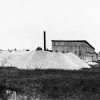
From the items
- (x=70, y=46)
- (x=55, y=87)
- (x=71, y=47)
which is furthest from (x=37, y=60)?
(x=71, y=47)

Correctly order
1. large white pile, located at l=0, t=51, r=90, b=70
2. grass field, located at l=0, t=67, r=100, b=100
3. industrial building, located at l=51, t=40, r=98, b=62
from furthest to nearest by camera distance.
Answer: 1. industrial building, located at l=51, t=40, r=98, b=62
2. large white pile, located at l=0, t=51, r=90, b=70
3. grass field, located at l=0, t=67, r=100, b=100

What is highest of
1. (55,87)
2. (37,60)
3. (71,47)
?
(71,47)

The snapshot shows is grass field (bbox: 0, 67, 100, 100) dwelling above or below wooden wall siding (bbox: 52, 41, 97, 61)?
below

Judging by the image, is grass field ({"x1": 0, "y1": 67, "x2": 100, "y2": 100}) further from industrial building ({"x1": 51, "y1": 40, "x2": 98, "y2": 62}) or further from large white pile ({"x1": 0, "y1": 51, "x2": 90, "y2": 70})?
industrial building ({"x1": 51, "y1": 40, "x2": 98, "y2": 62})

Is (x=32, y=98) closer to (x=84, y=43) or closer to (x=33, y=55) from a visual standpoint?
(x=33, y=55)

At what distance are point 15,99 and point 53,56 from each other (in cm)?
3051

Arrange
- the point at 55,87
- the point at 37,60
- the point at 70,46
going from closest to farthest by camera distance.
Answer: the point at 55,87, the point at 37,60, the point at 70,46

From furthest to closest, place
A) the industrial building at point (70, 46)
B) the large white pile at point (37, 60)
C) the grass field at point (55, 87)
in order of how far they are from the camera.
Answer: the industrial building at point (70, 46) < the large white pile at point (37, 60) < the grass field at point (55, 87)

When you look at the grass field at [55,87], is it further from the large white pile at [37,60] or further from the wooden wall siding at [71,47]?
the wooden wall siding at [71,47]

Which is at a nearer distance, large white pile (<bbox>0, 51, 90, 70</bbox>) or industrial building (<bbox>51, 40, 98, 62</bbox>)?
large white pile (<bbox>0, 51, 90, 70</bbox>)

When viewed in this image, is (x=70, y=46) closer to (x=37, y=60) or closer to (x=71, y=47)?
(x=71, y=47)

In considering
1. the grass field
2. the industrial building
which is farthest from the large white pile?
the industrial building

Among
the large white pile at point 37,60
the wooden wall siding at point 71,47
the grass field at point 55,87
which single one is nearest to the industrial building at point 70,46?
the wooden wall siding at point 71,47

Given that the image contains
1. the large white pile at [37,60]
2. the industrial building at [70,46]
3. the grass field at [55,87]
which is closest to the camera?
the grass field at [55,87]
